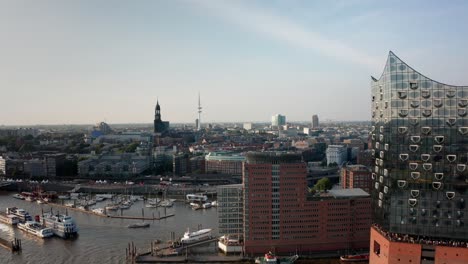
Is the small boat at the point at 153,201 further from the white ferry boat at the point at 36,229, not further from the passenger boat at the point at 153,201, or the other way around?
the white ferry boat at the point at 36,229

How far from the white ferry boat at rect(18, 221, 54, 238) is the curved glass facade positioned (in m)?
35.7

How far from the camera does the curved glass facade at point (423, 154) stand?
104ft

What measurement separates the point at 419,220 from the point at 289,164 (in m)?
13.5

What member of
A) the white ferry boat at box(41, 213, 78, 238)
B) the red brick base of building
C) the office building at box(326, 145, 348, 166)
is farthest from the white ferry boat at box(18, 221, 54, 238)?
the office building at box(326, 145, 348, 166)

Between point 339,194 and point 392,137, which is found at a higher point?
point 392,137

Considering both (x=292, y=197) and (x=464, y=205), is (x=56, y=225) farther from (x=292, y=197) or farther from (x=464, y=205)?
(x=464, y=205)

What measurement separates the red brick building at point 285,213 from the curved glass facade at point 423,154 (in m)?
9.65

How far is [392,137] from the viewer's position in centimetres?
3366

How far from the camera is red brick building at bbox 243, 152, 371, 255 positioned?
141ft

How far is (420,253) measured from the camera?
3105 centimetres

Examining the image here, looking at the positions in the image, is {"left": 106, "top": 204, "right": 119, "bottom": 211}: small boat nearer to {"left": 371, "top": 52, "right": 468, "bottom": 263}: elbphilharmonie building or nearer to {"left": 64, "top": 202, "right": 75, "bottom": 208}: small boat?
{"left": 64, "top": 202, "right": 75, "bottom": 208}: small boat

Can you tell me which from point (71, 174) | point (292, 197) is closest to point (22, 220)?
point (292, 197)

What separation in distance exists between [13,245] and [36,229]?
18.5ft

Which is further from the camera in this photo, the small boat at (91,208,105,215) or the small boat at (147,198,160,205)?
the small boat at (147,198,160,205)
